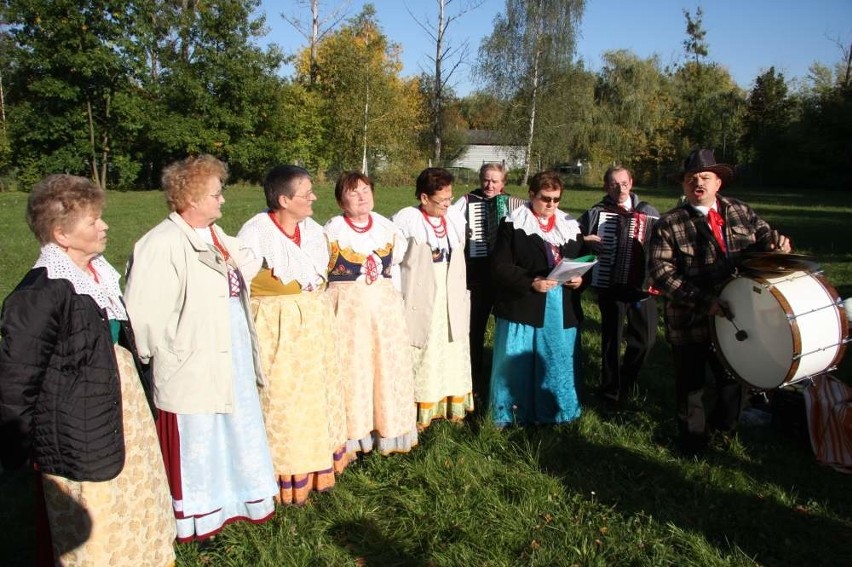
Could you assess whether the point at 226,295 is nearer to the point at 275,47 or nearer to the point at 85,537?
the point at 85,537

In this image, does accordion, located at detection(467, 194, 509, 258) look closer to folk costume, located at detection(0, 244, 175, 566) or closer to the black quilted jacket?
folk costume, located at detection(0, 244, 175, 566)

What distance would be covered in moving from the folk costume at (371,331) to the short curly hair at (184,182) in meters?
1.05

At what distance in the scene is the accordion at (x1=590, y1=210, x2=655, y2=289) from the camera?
5.41 m

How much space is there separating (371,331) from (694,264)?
7.02 ft

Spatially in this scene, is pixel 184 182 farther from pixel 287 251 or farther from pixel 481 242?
pixel 481 242

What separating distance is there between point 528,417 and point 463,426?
0.50 metres

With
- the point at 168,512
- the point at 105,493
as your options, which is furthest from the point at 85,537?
the point at 168,512

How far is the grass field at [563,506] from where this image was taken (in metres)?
3.48

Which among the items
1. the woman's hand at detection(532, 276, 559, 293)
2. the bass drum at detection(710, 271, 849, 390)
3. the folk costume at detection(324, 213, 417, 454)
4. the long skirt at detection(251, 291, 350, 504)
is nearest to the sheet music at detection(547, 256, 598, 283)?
the woman's hand at detection(532, 276, 559, 293)

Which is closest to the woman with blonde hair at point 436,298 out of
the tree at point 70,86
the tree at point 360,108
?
the tree at point 70,86

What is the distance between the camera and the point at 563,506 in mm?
3924

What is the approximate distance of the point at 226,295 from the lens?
11.0ft

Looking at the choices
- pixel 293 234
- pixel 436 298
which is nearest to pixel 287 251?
pixel 293 234

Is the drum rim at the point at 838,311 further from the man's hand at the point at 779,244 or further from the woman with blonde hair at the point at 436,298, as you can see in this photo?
the woman with blonde hair at the point at 436,298
